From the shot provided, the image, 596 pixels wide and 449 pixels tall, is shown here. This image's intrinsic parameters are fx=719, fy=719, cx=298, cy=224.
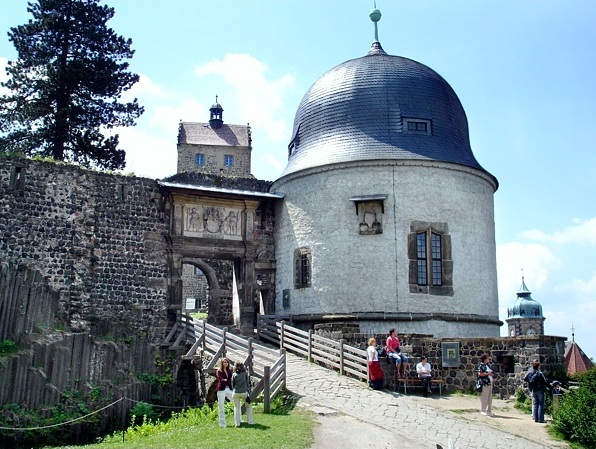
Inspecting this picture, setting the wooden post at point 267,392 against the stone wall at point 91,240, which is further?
the stone wall at point 91,240

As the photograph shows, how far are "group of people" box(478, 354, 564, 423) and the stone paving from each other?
1.02 m

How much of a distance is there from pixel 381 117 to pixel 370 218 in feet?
12.4

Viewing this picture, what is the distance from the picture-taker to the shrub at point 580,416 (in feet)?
48.2

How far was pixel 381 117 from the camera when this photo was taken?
25562 millimetres

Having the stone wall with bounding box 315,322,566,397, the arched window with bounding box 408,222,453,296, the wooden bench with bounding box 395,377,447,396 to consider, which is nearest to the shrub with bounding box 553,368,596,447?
the stone wall with bounding box 315,322,566,397

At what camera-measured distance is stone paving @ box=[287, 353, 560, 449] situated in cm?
1421

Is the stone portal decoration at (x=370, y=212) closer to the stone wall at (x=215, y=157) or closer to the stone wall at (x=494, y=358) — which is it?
the stone wall at (x=494, y=358)

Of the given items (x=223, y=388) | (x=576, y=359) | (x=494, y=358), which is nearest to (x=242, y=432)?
(x=223, y=388)

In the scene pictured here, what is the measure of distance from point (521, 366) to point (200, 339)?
9206mm

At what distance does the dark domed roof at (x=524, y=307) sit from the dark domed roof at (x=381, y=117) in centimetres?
3309

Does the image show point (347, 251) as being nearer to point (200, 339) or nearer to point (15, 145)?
point (200, 339)

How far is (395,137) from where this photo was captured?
2527 cm

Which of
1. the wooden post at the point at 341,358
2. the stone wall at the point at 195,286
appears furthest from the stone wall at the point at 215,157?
the wooden post at the point at 341,358

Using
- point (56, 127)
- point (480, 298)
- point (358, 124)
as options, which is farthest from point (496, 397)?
point (56, 127)
